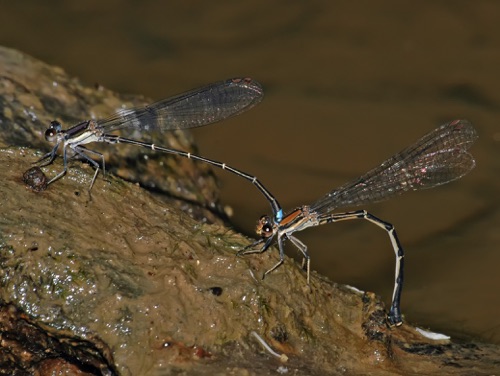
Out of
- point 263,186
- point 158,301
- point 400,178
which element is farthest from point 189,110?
point 158,301

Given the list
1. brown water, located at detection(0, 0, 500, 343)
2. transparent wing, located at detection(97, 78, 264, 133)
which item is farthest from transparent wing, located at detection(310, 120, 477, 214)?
transparent wing, located at detection(97, 78, 264, 133)

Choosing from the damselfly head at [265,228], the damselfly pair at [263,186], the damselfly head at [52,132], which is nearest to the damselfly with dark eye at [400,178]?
the damselfly pair at [263,186]

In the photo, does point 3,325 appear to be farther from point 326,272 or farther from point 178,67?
point 178,67

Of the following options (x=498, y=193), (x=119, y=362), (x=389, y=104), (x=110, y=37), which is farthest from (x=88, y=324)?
(x=110, y=37)

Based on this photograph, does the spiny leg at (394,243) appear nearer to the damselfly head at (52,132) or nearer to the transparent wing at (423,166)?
the transparent wing at (423,166)

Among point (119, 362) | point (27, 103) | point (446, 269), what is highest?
point (27, 103)

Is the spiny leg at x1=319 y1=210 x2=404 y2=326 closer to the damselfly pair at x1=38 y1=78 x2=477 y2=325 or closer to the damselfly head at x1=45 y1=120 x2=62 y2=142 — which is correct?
the damselfly pair at x1=38 y1=78 x2=477 y2=325
